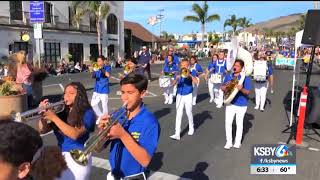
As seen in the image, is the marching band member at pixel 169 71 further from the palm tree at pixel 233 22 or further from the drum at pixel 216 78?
the palm tree at pixel 233 22

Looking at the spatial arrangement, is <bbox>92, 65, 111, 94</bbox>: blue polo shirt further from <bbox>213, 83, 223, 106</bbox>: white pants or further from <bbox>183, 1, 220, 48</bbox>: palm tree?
<bbox>183, 1, 220, 48</bbox>: palm tree

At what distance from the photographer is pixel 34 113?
140 inches

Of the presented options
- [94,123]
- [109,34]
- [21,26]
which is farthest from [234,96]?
[109,34]

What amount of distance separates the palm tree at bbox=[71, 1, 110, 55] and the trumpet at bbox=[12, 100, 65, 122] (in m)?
39.4

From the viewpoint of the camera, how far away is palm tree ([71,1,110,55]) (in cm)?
4203

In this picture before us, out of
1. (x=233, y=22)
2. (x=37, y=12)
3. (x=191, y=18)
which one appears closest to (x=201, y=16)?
(x=191, y=18)

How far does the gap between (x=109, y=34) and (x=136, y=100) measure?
152ft

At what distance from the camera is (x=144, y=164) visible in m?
3.08

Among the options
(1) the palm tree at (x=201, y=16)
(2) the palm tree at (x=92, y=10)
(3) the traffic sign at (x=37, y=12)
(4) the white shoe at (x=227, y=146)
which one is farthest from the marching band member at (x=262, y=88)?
(1) the palm tree at (x=201, y=16)

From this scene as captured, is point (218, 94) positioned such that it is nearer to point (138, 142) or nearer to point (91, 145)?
point (138, 142)

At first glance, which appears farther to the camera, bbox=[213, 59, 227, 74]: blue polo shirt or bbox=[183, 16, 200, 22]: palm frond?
bbox=[183, 16, 200, 22]: palm frond

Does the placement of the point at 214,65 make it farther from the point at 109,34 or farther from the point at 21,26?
the point at 109,34

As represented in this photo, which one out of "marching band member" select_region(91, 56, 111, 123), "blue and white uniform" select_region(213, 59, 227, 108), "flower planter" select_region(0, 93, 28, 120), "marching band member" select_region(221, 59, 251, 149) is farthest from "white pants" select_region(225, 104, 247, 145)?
"flower planter" select_region(0, 93, 28, 120)

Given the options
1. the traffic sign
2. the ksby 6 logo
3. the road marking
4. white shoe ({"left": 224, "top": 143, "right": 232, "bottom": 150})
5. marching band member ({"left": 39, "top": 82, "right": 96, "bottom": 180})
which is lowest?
the road marking
